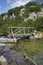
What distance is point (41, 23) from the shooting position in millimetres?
42312

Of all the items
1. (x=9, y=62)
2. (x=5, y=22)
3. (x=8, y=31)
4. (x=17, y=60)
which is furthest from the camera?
(x=5, y=22)

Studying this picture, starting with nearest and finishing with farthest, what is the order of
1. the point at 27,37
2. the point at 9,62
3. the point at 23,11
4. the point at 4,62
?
1. the point at 4,62
2. the point at 9,62
3. the point at 27,37
4. the point at 23,11

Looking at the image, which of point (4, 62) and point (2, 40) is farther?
point (2, 40)

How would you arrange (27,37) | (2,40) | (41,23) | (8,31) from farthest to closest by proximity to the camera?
(41,23) → (8,31) → (27,37) → (2,40)

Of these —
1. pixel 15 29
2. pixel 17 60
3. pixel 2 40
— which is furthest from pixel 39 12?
pixel 17 60

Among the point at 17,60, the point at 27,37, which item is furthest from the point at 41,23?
the point at 17,60

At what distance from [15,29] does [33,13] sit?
18.9m

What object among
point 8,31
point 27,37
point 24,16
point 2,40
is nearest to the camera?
point 2,40

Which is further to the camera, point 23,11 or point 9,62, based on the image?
point 23,11

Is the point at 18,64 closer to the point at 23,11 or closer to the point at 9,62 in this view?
the point at 9,62

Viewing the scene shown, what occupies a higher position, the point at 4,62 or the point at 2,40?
the point at 4,62

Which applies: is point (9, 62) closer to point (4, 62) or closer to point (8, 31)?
point (4, 62)

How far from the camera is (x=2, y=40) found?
1189 inches

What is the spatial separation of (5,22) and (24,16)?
9.20 metres
